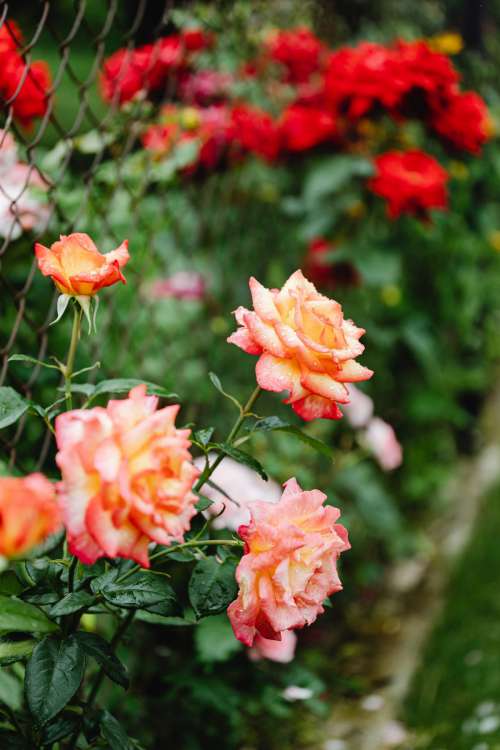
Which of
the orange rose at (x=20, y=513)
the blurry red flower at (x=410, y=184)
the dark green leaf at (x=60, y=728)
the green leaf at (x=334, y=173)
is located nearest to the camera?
the orange rose at (x=20, y=513)

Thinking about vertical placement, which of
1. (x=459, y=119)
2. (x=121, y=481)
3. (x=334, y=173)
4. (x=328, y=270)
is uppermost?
(x=121, y=481)

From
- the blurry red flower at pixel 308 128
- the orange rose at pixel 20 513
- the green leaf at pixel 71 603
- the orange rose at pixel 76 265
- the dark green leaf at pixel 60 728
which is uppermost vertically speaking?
the orange rose at pixel 76 265

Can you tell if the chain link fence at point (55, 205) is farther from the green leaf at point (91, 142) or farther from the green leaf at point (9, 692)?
the green leaf at point (9, 692)

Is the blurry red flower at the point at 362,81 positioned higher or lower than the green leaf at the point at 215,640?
higher

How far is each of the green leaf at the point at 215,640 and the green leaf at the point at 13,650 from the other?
0.46 meters

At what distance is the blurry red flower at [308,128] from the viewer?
6.05 ft

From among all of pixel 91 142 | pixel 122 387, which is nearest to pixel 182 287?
pixel 91 142

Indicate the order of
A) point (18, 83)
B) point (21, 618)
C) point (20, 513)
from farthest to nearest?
1. point (18, 83)
2. point (21, 618)
3. point (20, 513)

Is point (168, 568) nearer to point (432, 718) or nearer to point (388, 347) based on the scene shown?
point (432, 718)

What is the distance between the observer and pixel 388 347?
217cm

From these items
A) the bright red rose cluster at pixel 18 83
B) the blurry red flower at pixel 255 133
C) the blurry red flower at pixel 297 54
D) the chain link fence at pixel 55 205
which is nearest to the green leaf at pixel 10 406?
the chain link fence at pixel 55 205

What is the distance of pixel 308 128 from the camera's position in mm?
1852

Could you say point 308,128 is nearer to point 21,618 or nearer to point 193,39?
point 193,39

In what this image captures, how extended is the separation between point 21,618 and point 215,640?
57 cm
